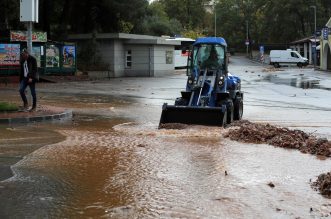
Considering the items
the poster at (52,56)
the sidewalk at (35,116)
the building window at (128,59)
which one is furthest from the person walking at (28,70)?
the building window at (128,59)

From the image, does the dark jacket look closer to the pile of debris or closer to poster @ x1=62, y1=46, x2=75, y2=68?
the pile of debris

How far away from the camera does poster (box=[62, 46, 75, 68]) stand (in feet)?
119

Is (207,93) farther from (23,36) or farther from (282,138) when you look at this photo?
(23,36)

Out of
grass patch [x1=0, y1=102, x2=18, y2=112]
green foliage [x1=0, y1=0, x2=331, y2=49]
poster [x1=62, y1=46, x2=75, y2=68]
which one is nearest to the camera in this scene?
grass patch [x1=0, y1=102, x2=18, y2=112]

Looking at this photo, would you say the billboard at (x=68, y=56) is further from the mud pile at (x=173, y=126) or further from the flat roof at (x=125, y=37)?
the mud pile at (x=173, y=126)

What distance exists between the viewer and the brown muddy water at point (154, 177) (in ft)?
21.5

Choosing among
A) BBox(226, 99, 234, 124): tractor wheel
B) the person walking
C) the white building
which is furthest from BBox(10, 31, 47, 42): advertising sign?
BBox(226, 99, 234, 124): tractor wheel

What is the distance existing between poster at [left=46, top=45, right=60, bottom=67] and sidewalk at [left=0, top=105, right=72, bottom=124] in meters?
19.5

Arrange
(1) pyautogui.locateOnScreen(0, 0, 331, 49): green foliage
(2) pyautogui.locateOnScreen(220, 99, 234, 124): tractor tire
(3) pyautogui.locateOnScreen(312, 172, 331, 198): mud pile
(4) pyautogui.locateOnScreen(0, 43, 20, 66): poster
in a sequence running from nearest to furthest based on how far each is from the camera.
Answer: (3) pyautogui.locateOnScreen(312, 172, 331, 198): mud pile
(2) pyautogui.locateOnScreen(220, 99, 234, 124): tractor tire
(4) pyautogui.locateOnScreen(0, 43, 20, 66): poster
(1) pyautogui.locateOnScreen(0, 0, 331, 49): green foliage

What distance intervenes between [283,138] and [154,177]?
14.9ft

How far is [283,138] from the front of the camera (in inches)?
465

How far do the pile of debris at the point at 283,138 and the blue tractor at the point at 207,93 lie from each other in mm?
1388

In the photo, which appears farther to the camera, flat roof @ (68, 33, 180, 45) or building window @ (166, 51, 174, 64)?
building window @ (166, 51, 174, 64)

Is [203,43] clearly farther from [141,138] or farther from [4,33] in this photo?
[4,33]
